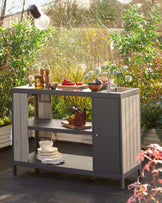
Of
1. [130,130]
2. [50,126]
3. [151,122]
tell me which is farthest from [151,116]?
[50,126]

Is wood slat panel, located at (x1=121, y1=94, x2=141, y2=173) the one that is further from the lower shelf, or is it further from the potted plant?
the potted plant

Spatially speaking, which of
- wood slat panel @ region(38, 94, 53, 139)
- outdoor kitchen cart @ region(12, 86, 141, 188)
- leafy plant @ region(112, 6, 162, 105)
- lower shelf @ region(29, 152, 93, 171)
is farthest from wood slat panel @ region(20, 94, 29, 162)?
leafy plant @ region(112, 6, 162, 105)

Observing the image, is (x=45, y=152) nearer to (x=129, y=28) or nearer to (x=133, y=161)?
(x=133, y=161)

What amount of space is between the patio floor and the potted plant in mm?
1012

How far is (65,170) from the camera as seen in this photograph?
4.43 m

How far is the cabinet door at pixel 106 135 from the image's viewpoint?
4.09m

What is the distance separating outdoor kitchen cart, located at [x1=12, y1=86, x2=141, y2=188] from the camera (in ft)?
13.4

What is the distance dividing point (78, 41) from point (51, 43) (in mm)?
493

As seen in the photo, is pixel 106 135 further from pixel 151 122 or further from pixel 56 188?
pixel 151 122

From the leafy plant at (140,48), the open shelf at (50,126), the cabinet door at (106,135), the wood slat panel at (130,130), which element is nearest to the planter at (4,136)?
the open shelf at (50,126)

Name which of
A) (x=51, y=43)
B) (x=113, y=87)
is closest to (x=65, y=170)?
(x=113, y=87)

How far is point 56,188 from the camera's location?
4.25 m

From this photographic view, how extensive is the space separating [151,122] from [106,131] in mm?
1683

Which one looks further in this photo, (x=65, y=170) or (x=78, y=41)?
(x=78, y=41)
